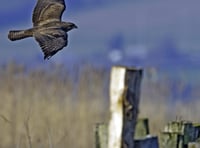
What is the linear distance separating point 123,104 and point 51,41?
5.86 ft

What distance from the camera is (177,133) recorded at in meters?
3.24

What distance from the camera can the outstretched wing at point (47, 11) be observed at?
4.89m

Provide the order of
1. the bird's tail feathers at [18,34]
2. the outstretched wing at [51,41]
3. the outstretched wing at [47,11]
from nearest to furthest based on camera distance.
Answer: the outstretched wing at [51,41] → the bird's tail feathers at [18,34] → the outstretched wing at [47,11]

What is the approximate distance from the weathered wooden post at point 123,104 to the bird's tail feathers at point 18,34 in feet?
6.73

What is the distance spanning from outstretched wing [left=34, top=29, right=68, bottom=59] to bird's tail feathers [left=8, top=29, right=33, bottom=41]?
0.09 m

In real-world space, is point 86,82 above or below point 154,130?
above

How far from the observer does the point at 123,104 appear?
254cm

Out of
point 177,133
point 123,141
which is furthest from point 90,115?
point 123,141

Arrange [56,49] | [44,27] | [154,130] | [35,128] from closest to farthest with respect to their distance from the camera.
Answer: [56,49]
[44,27]
[35,128]
[154,130]

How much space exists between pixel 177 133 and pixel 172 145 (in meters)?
0.06

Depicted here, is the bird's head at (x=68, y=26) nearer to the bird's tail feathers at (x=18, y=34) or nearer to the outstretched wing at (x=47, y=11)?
the outstretched wing at (x=47, y=11)

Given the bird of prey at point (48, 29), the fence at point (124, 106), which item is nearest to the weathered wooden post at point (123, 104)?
the fence at point (124, 106)

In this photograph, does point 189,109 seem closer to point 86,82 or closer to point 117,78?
point 86,82

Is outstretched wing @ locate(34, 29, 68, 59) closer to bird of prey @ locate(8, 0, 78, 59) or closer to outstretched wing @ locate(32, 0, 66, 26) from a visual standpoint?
bird of prey @ locate(8, 0, 78, 59)
